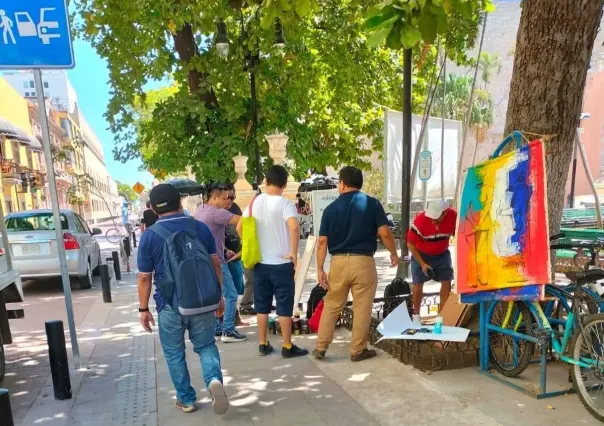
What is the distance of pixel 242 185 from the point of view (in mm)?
8727

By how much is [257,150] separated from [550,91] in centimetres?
594

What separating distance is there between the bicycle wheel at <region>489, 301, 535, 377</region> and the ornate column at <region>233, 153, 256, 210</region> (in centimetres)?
507

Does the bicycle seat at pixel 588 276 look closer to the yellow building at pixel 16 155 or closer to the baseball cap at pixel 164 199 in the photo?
the baseball cap at pixel 164 199

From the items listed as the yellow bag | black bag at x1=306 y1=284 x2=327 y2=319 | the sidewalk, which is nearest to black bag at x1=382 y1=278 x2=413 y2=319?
the sidewalk

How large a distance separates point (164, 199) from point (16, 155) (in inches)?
1422

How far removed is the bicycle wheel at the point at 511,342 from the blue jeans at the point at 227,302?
2.74m

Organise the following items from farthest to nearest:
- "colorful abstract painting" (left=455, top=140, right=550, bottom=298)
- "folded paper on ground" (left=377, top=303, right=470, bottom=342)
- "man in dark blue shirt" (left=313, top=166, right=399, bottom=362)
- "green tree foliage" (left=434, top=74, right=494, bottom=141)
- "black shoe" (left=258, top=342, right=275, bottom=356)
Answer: "green tree foliage" (left=434, top=74, right=494, bottom=141)
"black shoe" (left=258, top=342, right=275, bottom=356)
"man in dark blue shirt" (left=313, top=166, right=399, bottom=362)
"folded paper on ground" (left=377, top=303, right=470, bottom=342)
"colorful abstract painting" (left=455, top=140, right=550, bottom=298)

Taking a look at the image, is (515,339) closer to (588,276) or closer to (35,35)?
(588,276)

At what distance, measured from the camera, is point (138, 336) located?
5.88m

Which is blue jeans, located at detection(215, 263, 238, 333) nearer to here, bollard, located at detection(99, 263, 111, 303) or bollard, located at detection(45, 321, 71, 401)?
bollard, located at detection(45, 321, 71, 401)

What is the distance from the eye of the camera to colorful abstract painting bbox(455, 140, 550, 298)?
3266mm

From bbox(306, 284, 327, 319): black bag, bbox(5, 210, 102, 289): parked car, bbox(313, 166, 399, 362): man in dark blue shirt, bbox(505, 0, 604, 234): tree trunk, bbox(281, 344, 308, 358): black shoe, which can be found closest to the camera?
bbox(505, 0, 604, 234): tree trunk

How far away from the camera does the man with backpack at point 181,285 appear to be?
3363mm

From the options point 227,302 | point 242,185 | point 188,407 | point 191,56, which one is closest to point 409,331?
point 188,407
